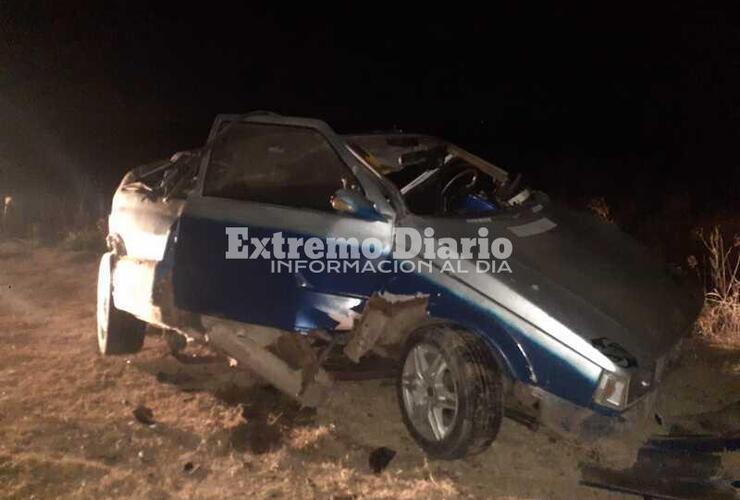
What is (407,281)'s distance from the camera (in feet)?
12.4

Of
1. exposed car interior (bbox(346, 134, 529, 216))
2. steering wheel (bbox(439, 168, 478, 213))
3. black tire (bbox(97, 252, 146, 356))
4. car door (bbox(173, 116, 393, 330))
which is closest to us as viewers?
car door (bbox(173, 116, 393, 330))

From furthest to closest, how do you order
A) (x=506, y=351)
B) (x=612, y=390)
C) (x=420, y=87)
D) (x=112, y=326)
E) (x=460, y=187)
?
(x=420, y=87), (x=112, y=326), (x=460, y=187), (x=506, y=351), (x=612, y=390)

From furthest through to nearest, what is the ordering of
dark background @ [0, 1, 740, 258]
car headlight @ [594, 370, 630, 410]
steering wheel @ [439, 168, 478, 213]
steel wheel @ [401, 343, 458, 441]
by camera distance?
dark background @ [0, 1, 740, 258] < steering wheel @ [439, 168, 478, 213] < steel wheel @ [401, 343, 458, 441] < car headlight @ [594, 370, 630, 410]

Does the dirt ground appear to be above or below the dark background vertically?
below

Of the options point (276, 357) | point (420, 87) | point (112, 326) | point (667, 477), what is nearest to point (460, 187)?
point (276, 357)

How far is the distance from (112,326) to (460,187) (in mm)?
2555

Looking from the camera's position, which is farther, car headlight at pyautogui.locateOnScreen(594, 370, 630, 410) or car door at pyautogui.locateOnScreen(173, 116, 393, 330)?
car door at pyautogui.locateOnScreen(173, 116, 393, 330)

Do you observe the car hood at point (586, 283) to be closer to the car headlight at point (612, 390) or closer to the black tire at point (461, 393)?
the car headlight at point (612, 390)

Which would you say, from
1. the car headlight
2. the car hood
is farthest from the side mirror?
the car headlight

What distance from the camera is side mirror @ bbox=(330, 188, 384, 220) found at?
154 inches

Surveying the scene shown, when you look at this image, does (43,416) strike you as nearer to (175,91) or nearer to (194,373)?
(194,373)

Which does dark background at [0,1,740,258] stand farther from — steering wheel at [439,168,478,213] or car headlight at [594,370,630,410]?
car headlight at [594,370,630,410]

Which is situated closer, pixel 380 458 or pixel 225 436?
pixel 380 458

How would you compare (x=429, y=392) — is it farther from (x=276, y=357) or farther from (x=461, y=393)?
(x=276, y=357)
